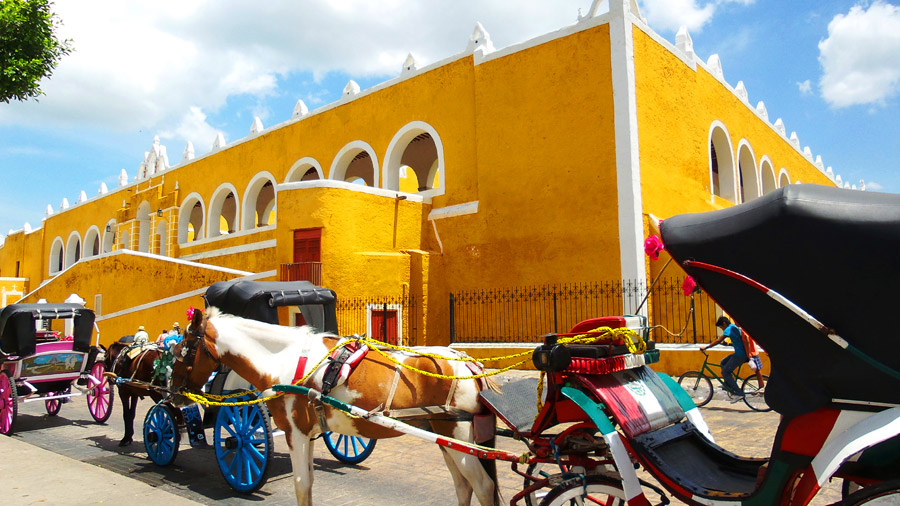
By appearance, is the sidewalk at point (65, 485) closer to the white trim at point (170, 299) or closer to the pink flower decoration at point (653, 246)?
the pink flower decoration at point (653, 246)

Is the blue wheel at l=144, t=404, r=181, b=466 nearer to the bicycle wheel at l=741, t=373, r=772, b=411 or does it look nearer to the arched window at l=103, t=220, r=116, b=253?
the bicycle wheel at l=741, t=373, r=772, b=411

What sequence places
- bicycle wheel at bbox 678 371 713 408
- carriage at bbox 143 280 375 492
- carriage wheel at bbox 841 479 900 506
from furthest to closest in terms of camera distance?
bicycle wheel at bbox 678 371 713 408 → carriage at bbox 143 280 375 492 → carriage wheel at bbox 841 479 900 506

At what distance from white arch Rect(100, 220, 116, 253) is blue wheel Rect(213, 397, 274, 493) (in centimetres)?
2934

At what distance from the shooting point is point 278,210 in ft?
54.2

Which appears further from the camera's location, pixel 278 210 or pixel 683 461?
pixel 278 210

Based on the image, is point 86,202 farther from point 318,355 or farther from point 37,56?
point 318,355

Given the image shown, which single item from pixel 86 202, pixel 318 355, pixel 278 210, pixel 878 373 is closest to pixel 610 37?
pixel 278 210

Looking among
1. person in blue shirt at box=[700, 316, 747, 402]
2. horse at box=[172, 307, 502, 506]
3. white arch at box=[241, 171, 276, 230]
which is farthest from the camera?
white arch at box=[241, 171, 276, 230]

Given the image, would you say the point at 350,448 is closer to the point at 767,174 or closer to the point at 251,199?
the point at 251,199

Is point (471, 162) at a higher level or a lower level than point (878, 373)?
higher

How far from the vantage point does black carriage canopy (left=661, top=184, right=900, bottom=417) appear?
7.78ft

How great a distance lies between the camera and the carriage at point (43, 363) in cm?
851

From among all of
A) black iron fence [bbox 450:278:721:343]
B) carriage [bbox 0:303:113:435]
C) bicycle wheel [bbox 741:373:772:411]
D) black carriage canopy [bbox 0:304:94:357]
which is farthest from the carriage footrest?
black iron fence [bbox 450:278:721:343]

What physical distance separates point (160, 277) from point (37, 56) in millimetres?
8390
